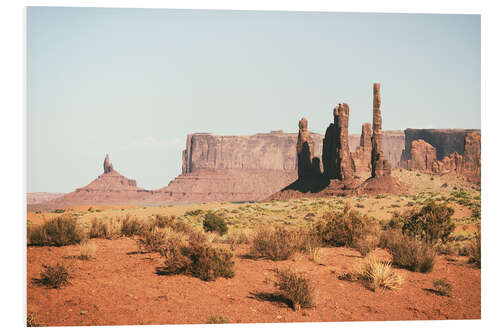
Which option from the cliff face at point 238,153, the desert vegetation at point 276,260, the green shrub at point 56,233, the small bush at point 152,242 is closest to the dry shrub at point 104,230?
the desert vegetation at point 276,260

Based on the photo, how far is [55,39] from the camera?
12016 millimetres

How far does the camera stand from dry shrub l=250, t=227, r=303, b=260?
12703 mm

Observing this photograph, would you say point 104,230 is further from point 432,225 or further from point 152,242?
point 432,225

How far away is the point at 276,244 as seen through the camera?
12719 mm

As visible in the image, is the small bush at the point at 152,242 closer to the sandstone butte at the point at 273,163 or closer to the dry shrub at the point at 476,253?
the dry shrub at the point at 476,253

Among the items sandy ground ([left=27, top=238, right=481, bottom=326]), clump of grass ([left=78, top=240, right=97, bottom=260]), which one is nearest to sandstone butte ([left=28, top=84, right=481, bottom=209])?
sandy ground ([left=27, top=238, right=481, bottom=326])

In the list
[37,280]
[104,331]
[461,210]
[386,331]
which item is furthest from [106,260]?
[461,210]

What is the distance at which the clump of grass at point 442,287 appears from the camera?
1067 cm

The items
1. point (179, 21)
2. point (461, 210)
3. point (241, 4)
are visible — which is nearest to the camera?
point (241, 4)

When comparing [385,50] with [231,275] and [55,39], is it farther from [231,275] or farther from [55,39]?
[55,39]

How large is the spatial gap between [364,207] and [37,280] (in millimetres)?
35554

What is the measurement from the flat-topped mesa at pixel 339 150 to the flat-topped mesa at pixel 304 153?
15.0 ft

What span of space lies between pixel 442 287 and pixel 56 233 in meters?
10.2

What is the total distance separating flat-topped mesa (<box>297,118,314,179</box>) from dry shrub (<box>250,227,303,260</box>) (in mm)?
60895
